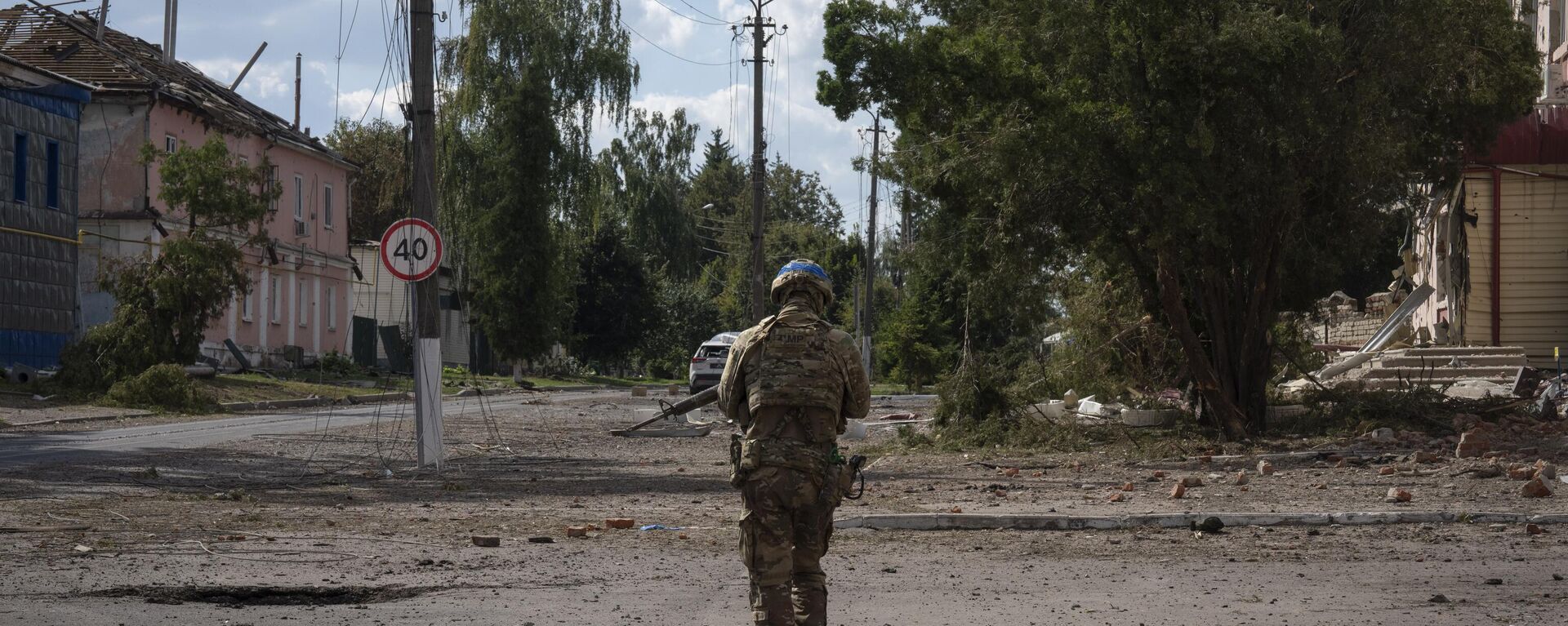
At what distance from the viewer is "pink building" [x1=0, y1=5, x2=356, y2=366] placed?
3712 centimetres

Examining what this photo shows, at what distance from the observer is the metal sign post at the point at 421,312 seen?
47.4ft

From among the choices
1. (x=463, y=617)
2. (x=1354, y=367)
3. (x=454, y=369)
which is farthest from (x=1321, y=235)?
(x=454, y=369)

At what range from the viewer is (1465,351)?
25797 mm

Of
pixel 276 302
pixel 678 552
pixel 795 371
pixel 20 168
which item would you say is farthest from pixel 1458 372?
pixel 276 302

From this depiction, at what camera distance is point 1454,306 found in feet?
89.8

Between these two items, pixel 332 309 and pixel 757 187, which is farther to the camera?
pixel 332 309

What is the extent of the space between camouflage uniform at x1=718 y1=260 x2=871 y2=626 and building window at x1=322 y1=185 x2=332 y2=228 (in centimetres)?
4460

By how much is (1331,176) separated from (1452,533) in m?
8.44

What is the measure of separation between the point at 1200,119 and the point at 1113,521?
21.6 ft

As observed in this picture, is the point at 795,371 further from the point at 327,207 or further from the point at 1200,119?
the point at 327,207

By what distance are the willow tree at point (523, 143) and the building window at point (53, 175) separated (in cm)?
1553

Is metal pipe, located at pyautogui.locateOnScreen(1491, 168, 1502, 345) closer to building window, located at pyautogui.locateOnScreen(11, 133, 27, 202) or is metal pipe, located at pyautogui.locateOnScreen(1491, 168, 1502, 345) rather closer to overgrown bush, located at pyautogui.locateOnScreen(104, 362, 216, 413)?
overgrown bush, located at pyautogui.locateOnScreen(104, 362, 216, 413)

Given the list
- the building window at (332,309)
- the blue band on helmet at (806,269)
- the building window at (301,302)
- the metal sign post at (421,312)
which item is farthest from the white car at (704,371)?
the blue band on helmet at (806,269)

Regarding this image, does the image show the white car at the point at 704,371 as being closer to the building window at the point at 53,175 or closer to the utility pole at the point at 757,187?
the utility pole at the point at 757,187
